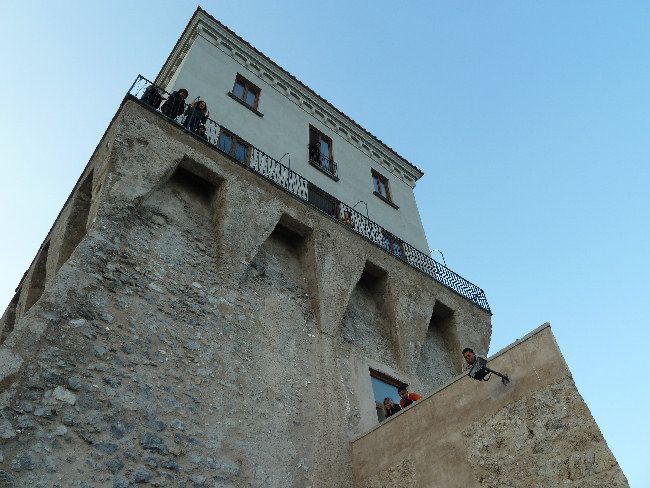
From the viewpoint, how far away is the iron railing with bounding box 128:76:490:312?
32.2 ft

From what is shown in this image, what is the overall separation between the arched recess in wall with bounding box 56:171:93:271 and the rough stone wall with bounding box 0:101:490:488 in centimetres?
6

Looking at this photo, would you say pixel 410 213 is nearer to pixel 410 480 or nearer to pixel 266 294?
pixel 266 294

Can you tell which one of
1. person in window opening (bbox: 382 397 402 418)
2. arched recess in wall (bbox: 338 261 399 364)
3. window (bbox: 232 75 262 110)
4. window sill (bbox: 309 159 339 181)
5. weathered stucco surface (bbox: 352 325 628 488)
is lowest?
weathered stucco surface (bbox: 352 325 628 488)

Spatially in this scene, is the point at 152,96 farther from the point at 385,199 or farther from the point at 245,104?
the point at 385,199

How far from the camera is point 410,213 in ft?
50.0

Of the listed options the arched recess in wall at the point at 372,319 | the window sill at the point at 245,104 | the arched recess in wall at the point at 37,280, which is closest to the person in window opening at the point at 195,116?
the window sill at the point at 245,104

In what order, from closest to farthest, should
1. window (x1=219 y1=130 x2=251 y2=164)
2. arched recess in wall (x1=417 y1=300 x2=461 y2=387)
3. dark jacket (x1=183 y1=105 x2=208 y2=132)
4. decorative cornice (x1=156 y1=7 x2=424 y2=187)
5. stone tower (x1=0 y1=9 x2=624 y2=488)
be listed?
1. stone tower (x1=0 y1=9 x2=624 y2=488)
2. dark jacket (x1=183 y1=105 x2=208 y2=132)
3. window (x1=219 y1=130 x2=251 y2=164)
4. arched recess in wall (x1=417 y1=300 x2=461 y2=387)
5. decorative cornice (x1=156 y1=7 x2=424 y2=187)

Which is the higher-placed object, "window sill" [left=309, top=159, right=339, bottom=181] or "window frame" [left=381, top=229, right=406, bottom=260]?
"window sill" [left=309, top=159, right=339, bottom=181]

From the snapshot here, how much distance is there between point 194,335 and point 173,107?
4740mm

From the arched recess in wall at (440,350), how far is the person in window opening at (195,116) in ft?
22.5

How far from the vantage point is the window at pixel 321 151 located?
13.1 metres

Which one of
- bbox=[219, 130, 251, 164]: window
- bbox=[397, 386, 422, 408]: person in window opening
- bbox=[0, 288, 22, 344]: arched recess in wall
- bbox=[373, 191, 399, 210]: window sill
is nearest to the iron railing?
bbox=[219, 130, 251, 164]: window

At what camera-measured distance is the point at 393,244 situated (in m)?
13.2

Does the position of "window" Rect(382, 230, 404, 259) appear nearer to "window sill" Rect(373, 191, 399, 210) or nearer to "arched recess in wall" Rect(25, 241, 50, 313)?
"window sill" Rect(373, 191, 399, 210)
